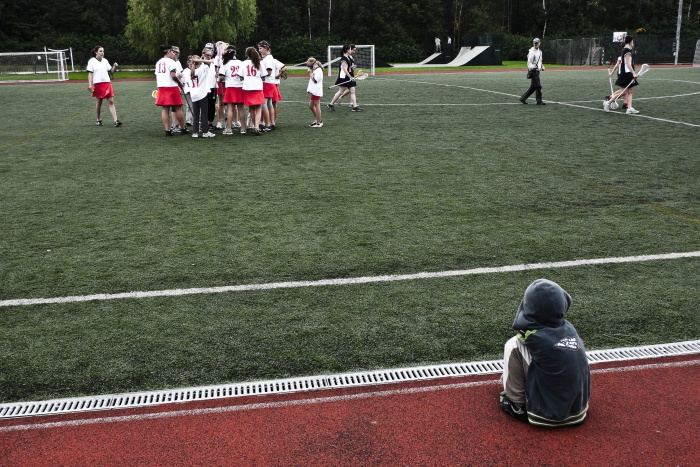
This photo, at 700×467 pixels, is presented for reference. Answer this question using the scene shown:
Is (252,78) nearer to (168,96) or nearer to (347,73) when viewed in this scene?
(168,96)

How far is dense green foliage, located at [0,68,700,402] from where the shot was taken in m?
4.65

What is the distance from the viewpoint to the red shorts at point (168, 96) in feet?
46.3

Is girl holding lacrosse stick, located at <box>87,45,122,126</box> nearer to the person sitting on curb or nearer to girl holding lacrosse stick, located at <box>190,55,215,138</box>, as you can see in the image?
girl holding lacrosse stick, located at <box>190,55,215,138</box>

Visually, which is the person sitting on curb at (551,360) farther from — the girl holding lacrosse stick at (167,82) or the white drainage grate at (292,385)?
the girl holding lacrosse stick at (167,82)

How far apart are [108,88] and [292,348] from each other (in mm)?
13326

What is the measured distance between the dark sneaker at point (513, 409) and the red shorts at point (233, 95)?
11.3 metres

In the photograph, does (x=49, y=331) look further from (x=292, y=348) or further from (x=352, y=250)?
(x=352, y=250)

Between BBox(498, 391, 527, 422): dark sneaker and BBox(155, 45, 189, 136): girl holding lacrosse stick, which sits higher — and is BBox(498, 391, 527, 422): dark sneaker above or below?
below

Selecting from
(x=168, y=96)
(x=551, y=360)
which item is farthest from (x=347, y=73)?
(x=551, y=360)

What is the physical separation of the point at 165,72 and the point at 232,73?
1.33m

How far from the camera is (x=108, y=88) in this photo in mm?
16172

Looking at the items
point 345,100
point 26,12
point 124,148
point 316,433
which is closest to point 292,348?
point 316,433

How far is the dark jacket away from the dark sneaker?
8cm

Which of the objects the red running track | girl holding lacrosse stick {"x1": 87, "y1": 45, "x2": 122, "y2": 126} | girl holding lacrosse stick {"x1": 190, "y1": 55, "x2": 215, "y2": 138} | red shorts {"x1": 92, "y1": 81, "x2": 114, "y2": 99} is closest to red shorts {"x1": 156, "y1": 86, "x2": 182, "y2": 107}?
girl holding lacrosse stick {"x1": 190, "y1": 55, "x2": 215, "y2": 138}
